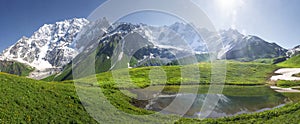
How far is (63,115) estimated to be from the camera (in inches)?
1062

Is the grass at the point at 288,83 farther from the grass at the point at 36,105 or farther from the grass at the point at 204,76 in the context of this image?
the grass at the point at 36,105

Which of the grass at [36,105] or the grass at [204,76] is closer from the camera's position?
the grass at [36,105]

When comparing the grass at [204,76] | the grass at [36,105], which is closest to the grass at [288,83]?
the grass at [204,76]

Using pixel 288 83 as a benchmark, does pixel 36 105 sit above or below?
above

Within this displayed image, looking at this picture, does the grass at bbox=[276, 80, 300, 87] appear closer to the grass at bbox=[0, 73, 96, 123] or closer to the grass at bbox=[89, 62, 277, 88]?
the grass at bbox=[89, 62, 277, 88]

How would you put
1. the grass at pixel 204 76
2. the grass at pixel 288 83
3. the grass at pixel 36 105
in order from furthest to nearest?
1. the grass at pixel 288 83
2. the grass at pixel 204 76
3. the grass at pixel 36 105

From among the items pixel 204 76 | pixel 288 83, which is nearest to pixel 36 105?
pixel 204 76

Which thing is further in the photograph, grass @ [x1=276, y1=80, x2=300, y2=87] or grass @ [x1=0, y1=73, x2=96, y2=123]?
grass @ [x1=276, y1=80, x2=300, y2=87]

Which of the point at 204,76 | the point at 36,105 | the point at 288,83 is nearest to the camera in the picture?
the point at 36,105

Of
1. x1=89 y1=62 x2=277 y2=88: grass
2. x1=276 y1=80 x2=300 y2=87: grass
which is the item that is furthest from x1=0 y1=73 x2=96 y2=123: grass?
x1=276 y1=80 x2=300 y2=87: grass

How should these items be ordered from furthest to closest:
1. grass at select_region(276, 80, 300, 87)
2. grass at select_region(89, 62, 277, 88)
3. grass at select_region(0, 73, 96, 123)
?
grass at select_region(276, 80, 300, 87) < grass at select_region(89, 62, 277, 88) < grass at select_region(0, 73, 96, 123)

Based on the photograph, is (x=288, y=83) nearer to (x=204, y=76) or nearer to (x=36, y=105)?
(x=204, y=76)

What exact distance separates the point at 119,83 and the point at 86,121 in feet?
158

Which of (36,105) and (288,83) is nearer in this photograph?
(36,105)
